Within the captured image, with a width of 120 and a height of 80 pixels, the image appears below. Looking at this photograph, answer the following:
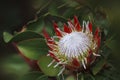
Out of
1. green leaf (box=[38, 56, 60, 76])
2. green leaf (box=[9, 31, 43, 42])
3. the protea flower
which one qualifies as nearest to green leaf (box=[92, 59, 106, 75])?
the protea flower

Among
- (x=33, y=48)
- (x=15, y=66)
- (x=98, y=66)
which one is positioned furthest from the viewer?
(x=15, y=66)

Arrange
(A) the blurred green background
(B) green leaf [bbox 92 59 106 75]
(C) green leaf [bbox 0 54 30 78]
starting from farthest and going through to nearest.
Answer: (C) green leaf [bbox 0 54 30 78], (A) the blurred green background, (B) green leaf [bbox 92 59 106 75]

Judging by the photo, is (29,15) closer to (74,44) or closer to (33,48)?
(33,48)

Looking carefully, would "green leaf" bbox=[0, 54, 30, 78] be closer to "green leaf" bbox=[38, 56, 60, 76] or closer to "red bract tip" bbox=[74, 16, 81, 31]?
"green leaf" bbox=[38, 56, 60, 76]

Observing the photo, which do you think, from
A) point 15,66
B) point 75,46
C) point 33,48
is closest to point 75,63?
point 75,46

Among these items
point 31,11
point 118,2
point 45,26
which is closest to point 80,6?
point 45,26

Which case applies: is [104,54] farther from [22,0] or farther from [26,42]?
[22,0]
